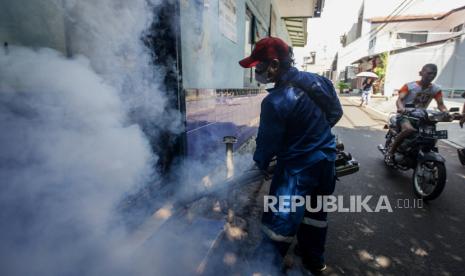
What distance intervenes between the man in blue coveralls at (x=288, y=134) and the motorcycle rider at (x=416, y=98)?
10.7 feet

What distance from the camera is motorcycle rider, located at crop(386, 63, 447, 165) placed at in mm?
4686

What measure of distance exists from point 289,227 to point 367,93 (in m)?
18.3

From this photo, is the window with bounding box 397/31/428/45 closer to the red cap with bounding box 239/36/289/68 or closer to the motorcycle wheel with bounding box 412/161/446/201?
the motorcycle wheel with bounding box 412/161/446/201

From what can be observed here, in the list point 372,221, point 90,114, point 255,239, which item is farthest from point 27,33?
point 372,221

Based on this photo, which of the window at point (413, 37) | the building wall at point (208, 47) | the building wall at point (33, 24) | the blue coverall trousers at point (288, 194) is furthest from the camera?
the window at point (413, 37)

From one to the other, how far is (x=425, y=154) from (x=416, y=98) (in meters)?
1.30

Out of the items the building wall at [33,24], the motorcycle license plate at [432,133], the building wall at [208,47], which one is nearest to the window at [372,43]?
the building wall at [208,47]

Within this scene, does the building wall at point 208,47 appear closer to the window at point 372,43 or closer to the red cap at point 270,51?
the red cap at point 270,51

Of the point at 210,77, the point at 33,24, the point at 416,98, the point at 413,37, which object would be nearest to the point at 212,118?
the point at 210,77

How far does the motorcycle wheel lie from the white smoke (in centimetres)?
393

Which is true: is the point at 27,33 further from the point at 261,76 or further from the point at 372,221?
the point at 372,221

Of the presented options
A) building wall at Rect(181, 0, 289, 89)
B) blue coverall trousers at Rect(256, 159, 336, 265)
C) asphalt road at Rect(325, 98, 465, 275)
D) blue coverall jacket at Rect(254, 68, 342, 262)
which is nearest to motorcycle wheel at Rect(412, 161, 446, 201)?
asphalt road at Rect(325, 98, 465, 275)

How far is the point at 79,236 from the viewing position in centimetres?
213

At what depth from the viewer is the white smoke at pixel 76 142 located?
175cm
